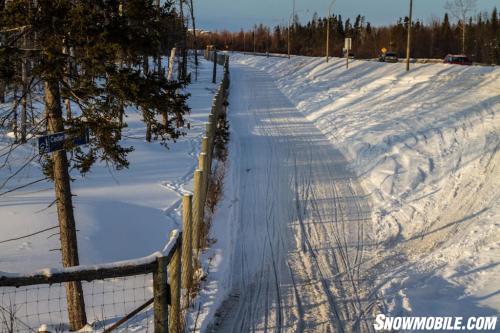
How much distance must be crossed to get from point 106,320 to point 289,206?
4760mm

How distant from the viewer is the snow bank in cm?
700

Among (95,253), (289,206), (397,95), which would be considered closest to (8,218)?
(95,253)

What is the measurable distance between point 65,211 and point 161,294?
3110mm

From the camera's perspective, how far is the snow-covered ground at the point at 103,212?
8.83m

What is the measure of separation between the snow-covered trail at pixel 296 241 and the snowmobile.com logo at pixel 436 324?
319mm

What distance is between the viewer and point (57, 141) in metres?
6.46

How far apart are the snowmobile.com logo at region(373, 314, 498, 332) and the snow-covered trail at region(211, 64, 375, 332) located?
319mm

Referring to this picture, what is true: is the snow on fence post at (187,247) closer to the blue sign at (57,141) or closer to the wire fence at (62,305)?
the wire fence at (62,305)

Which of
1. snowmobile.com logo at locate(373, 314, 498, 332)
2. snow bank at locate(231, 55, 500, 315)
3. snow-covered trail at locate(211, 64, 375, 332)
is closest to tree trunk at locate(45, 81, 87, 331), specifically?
snow-covered trail at locate(211, 64, 375, 332)

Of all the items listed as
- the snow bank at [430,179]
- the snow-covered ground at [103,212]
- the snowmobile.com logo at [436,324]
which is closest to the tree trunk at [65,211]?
the snow-covered ground at [103,212]

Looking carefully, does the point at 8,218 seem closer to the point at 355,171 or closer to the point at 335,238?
the point at 335,238

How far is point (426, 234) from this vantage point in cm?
918

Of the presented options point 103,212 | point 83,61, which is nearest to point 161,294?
point 83,61

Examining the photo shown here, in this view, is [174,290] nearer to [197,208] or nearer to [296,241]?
[197,208]
